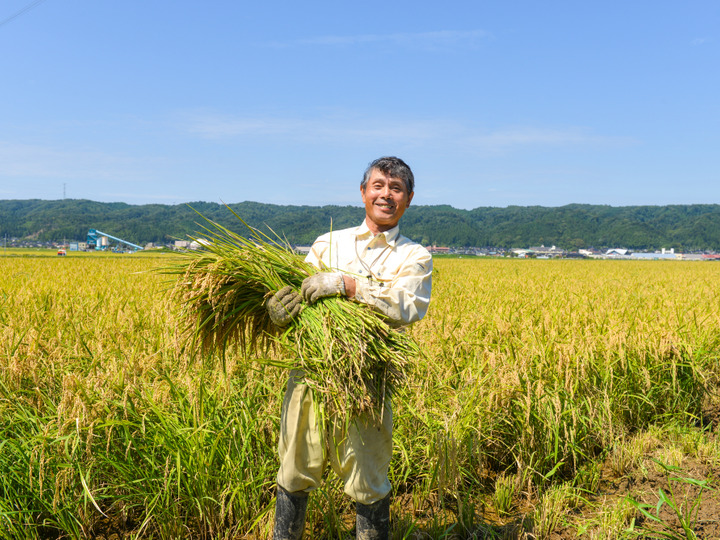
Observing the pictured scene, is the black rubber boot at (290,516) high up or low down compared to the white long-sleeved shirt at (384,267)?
down

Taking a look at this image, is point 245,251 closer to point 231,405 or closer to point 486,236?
point 231,405

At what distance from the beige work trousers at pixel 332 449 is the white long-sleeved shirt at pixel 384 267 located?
419mm

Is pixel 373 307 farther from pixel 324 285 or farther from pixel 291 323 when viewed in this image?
pixel 291 323

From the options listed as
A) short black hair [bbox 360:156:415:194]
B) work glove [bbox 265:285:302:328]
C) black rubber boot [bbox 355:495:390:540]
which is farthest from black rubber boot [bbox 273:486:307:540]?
short black hair [bbox 360:156:415:194]

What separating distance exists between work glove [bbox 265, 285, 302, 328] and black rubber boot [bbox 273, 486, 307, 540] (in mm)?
744

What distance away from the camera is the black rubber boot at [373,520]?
1.93 meters

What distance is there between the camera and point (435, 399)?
3.27 m

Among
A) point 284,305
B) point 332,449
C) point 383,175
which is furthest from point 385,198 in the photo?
point 332,449

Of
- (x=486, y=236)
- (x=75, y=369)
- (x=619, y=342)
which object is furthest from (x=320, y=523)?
(x=486, y=236)

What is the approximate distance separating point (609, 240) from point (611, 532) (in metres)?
210

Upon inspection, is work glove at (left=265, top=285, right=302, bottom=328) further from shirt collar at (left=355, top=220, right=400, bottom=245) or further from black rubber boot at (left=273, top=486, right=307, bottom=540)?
black rubber boot at (left=273, top=486, right=307, bottom=540)

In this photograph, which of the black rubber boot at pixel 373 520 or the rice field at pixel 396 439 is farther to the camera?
the rice field at pixel 396 439

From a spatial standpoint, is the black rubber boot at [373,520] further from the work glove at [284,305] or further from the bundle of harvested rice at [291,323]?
the work glove at [284,305]

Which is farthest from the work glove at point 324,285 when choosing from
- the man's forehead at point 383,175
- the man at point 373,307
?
the man's forehead at point 383,175
